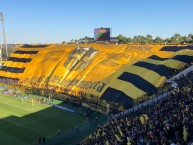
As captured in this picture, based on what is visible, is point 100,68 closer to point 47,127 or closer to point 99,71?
point 99,71

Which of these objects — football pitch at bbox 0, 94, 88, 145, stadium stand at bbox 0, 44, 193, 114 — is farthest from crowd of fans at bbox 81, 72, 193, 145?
stadium stand at bbox 0, 44, 193, 114

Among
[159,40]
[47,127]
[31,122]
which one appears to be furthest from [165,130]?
[159,40]

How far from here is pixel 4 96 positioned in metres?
58.7

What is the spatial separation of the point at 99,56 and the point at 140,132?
44.7 metres

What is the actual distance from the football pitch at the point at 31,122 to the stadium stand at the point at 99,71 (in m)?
5.42

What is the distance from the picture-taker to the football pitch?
35156 millimetres

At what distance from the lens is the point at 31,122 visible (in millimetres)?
40500

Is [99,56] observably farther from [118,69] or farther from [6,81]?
[6,81]

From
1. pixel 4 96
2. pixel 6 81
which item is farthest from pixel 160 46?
pixel 6 81

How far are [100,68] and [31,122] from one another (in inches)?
824

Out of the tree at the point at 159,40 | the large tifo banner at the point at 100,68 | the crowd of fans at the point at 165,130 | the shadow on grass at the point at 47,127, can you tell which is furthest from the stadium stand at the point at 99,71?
the tree at the point at 159,40

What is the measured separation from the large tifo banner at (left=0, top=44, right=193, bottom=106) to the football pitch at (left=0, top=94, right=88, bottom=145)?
7.11 metres

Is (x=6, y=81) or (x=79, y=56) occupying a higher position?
(x=79, y=56)

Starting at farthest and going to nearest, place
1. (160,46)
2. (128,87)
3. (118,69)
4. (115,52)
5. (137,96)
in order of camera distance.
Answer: (115,52) < (160,46) < (118,69) < (128,87) < (137,96)
